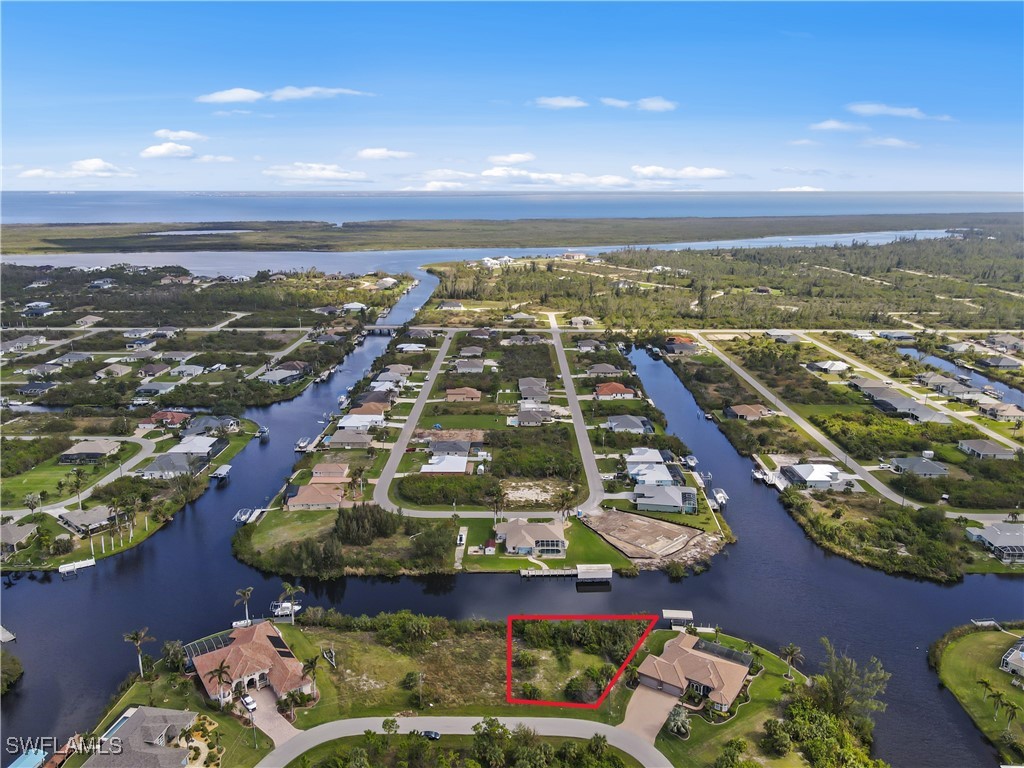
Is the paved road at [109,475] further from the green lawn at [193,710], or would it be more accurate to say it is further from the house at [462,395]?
the house at [462,395]

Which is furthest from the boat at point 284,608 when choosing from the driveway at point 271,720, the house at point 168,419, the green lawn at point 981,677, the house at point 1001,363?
the house at point 1001,363

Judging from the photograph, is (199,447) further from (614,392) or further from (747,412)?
(747,412)

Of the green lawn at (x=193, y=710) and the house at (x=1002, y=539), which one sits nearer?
the green lawn at (x=193, y=710)

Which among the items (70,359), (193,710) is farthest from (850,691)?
(70,359)

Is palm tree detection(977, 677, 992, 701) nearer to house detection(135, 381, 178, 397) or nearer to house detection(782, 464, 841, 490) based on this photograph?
house detection(782, 464, 841, 490)

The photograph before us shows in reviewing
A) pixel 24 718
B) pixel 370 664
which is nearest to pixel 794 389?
pixel 370 664

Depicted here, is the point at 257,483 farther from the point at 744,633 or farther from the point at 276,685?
the point at 744,633

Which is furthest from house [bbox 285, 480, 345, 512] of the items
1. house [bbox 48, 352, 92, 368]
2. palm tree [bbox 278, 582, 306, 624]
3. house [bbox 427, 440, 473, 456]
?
house [bbox 48, 352, 92, 368]
